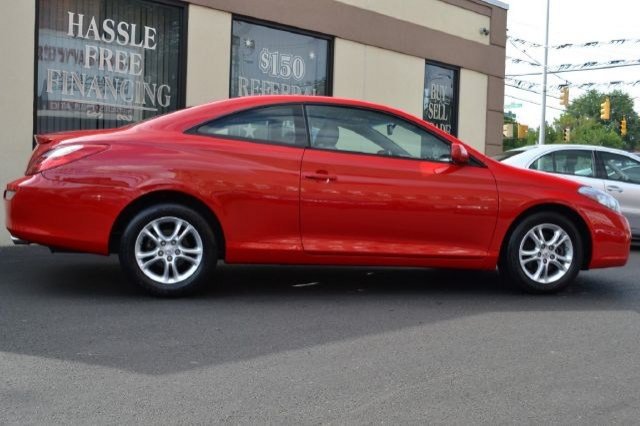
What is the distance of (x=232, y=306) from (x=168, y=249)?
635 millimetres

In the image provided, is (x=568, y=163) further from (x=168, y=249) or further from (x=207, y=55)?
(x=168, y=249)

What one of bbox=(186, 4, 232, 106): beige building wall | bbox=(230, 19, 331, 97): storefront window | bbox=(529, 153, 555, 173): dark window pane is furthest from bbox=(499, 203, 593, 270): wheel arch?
bbox=(230, 19, 331, 97): storefront window

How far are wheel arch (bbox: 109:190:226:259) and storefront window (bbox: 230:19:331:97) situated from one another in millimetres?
5691

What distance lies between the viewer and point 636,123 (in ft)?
352

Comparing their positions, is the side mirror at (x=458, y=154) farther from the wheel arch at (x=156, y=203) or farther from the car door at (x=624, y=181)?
the car door at (x=624, y=181)

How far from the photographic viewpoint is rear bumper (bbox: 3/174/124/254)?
18.4 ft

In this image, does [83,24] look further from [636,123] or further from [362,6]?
[636,123]

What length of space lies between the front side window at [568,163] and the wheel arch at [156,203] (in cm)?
576

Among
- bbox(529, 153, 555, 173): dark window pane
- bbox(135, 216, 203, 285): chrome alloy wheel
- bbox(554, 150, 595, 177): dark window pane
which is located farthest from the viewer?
bbox(554, 150, 595, 177): dark window pane

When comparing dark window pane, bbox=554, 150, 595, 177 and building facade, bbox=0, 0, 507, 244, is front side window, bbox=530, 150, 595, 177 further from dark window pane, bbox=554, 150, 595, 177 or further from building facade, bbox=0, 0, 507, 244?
building facade, bbox=0, 0, 507, 244

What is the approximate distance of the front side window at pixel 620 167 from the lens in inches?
424

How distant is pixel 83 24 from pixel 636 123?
108 meters

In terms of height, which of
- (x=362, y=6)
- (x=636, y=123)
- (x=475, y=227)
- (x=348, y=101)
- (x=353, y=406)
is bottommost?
(x=353, y=406)

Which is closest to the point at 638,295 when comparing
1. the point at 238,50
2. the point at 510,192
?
the point at 510,192
